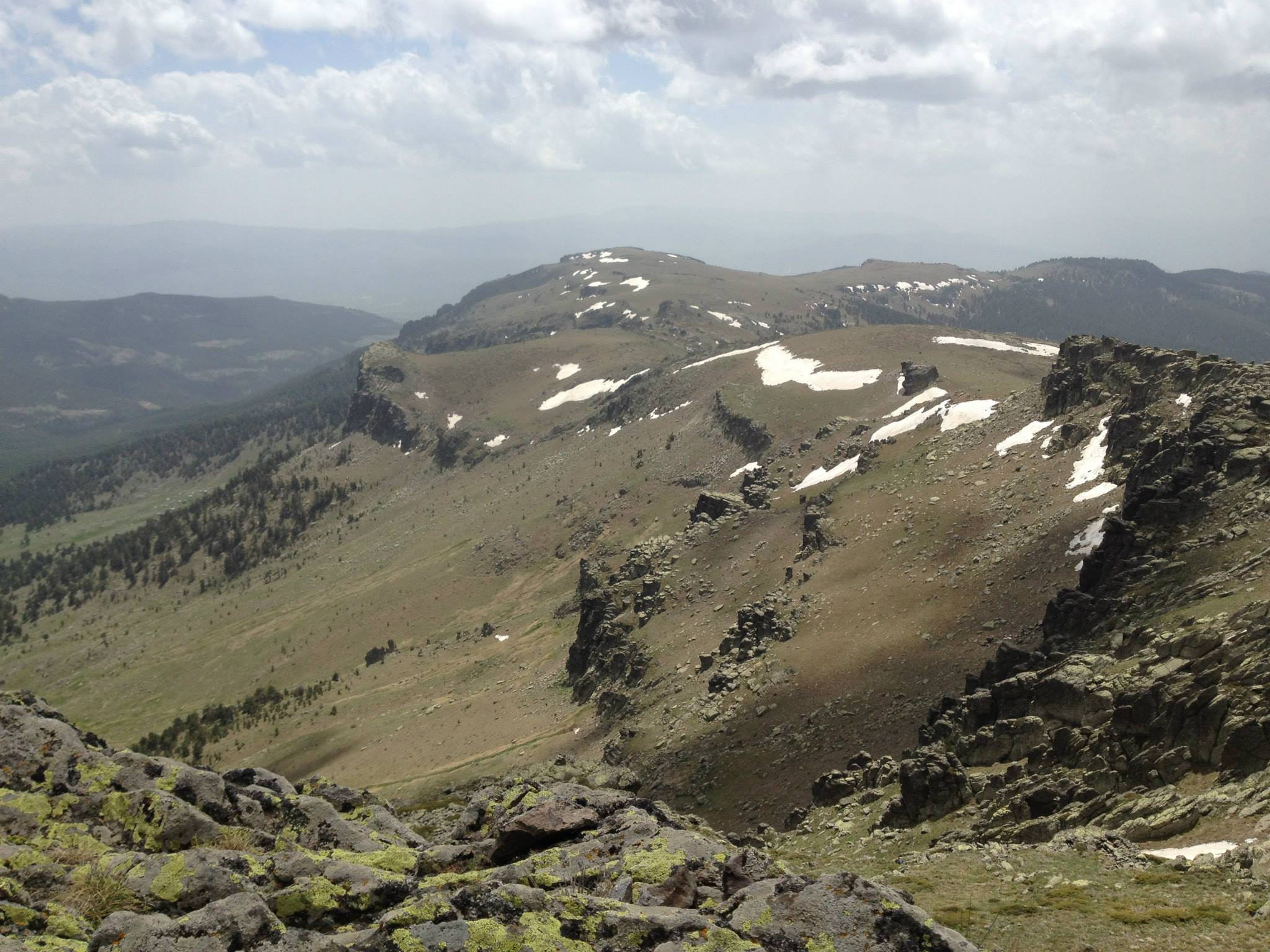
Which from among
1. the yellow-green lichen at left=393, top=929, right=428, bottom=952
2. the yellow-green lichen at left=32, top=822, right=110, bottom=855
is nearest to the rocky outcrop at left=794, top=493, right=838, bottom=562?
the yellow-green lichen at left=32, top=822, right=110, bottom=855

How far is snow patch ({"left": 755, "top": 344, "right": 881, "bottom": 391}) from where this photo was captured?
390 feet

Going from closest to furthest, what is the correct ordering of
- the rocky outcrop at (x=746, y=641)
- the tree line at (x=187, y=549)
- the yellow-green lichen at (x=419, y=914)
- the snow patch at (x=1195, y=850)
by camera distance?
the yellow-green lichen at (x=419, y=914) < the snow patch at (x=1195, y=850) < the rocky outcrop at (x=746, y=641) < the tree line at (x=187, y=549)

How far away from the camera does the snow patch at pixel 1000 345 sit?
12706 centimetres

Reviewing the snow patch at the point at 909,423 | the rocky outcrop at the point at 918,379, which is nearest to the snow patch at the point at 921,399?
the rocky outcrop at the point at 918,379

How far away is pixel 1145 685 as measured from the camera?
2944 cm

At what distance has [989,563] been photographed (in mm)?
53344

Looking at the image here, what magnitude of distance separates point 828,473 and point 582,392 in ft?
370

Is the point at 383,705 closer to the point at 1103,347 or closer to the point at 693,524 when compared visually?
the point at 693,524

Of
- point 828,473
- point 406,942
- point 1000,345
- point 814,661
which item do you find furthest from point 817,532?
point 1000,345

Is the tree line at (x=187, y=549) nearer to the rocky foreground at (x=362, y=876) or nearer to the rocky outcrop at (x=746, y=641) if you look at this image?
the rocky outcrop at (x=746, y=641)

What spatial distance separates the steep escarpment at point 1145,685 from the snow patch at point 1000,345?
76765 mm

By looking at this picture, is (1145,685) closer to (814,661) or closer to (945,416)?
(814,661)

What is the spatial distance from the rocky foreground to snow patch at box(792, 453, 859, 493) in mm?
60977

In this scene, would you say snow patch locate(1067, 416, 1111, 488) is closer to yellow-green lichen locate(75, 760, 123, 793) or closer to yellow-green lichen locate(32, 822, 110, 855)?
yellow-green lichen locate(75, 760, 123, 793)
